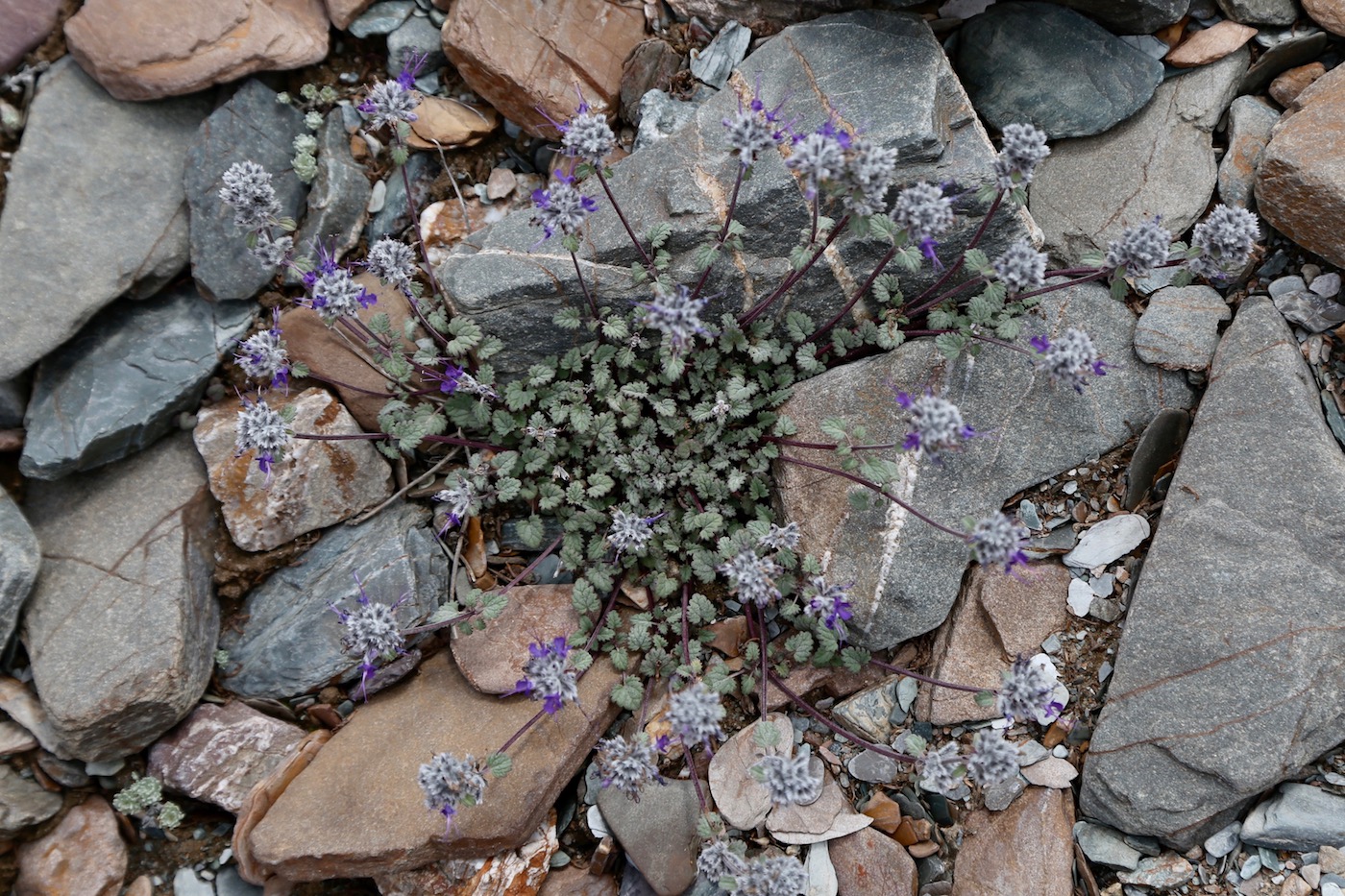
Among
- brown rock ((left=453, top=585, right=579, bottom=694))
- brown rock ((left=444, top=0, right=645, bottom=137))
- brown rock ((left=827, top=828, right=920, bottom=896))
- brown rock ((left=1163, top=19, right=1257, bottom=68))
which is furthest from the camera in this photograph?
brown rock ((left=444, top=0, right=645, bottom=137))

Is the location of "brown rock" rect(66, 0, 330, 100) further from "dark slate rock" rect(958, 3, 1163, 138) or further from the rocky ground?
"dark slate rock" rect(958, 3, 1163, 138)

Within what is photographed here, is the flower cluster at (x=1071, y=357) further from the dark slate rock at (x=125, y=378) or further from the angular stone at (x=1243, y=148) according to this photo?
the dark slate rock at (x=125, y=378)

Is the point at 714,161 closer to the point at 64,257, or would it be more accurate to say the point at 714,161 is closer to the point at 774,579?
the point at 774,579

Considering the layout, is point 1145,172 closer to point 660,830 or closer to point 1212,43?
point 1212,43

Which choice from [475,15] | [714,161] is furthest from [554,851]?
[475,15]

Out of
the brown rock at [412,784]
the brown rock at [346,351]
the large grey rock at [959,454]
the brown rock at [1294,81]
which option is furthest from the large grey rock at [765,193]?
the brown rock at [412,784]

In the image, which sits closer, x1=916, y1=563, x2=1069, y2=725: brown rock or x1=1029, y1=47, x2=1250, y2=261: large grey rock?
x1=916, y1=563, x2=1069, y2=725: brown rock

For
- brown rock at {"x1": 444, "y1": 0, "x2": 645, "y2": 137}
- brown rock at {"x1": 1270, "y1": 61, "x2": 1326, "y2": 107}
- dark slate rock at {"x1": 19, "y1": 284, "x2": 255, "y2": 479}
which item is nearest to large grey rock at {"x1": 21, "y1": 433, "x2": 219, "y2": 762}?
dark slate rock at {"x1": 19, "y1": 284, "x2": 255, "y2": 479}
